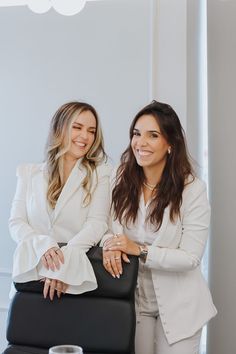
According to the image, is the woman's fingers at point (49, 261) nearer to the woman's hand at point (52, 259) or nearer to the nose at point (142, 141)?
the woman's hand at point (52, 259)

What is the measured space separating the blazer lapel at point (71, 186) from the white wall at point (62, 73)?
642 millimetres

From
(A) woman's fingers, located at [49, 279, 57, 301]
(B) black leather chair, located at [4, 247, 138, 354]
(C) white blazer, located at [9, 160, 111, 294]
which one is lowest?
(B) black leather chair, located at [4, 247, 138, 354]

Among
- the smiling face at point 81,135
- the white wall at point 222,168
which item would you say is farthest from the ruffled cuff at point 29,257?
the white wall at point 222,168

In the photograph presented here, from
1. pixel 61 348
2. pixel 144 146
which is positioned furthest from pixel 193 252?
pixel 61 348

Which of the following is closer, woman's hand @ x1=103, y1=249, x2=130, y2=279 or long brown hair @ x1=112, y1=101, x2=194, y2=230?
woman's hand @ x1=103, y1=249, x2=130, y2=279

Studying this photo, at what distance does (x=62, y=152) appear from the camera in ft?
6.17

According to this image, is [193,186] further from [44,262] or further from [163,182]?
[44,262]

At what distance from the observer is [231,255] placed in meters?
2.51

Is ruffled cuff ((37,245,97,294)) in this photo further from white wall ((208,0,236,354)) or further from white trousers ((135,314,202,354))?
white wall ((208,0,236,354))

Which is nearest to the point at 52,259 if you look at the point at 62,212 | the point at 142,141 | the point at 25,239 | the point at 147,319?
the point at 25,239

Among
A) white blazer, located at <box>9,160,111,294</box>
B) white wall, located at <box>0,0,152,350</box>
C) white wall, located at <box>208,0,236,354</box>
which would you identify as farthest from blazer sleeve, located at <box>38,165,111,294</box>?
white wall, located at <box>208,0,236,354</box>

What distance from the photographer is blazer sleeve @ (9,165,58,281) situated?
1460 mm

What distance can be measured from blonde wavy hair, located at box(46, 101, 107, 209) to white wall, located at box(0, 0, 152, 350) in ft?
1.81

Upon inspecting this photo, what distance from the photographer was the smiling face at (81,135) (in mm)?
1896
